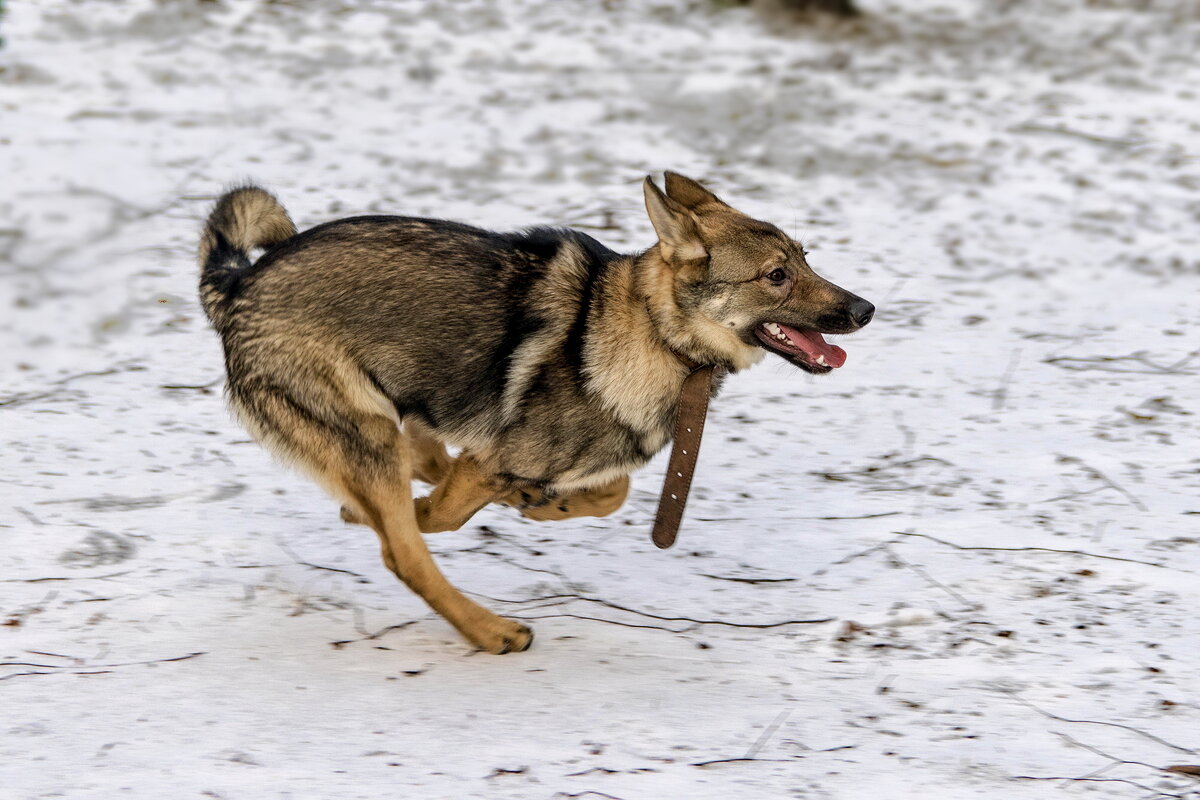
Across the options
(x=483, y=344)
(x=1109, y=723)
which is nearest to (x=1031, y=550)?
(x=1109, y=723)

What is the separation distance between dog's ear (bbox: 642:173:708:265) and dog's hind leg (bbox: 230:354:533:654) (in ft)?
3.61

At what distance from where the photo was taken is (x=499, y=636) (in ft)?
14.9

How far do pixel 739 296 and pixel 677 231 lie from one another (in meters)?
0.30

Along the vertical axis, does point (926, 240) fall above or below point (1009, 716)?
above

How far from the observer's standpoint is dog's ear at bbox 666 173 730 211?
187 inches

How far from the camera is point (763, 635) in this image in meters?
4.72

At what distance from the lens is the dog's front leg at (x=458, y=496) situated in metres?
4.73

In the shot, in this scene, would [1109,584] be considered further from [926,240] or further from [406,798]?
[926,240]

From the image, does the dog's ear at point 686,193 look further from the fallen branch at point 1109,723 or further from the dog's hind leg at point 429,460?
the fallen branch at point 1109,723

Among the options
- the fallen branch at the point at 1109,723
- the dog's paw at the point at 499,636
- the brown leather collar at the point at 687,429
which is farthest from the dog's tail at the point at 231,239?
the fallen branch at the point at 1109,723

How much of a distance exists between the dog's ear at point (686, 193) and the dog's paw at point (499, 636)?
1.56m

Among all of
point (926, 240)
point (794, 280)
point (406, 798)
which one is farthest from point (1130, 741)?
point (926, 240)

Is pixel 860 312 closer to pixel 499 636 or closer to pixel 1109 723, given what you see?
pixel 1109 723

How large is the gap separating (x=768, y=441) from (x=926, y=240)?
2.95m
